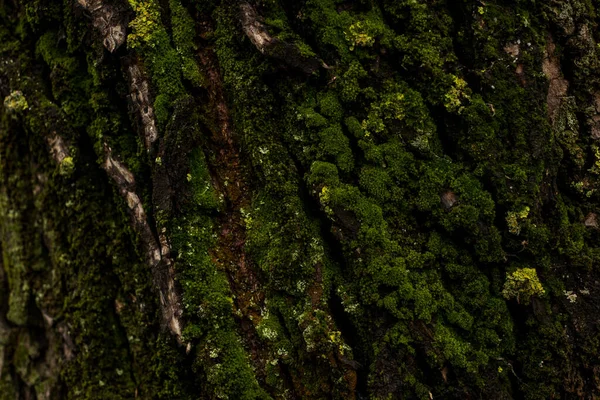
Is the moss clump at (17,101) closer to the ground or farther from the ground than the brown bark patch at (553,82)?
farther from the ground

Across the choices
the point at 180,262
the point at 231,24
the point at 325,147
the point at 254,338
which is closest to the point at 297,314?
the point at 254,338

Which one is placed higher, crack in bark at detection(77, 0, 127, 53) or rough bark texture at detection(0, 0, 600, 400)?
crack in bark at detection(77, 0, 127, 53)

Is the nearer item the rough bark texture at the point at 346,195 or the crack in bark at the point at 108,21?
the rough bark texture at the point at 346,195

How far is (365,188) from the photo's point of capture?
11.6 ft

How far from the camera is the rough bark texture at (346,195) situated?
347 centimetres

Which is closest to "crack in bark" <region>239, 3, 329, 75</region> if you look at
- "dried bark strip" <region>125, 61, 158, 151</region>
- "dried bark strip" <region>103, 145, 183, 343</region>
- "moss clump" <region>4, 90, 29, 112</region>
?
"dried bark strip" <region>125, 61, 158, 151</region>

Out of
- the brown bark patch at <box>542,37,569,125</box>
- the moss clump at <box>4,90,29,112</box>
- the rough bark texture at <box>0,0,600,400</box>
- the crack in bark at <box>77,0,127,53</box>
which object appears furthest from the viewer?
the moss clump at <box>4,90,29,112</box>

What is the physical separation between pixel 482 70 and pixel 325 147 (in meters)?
1.33

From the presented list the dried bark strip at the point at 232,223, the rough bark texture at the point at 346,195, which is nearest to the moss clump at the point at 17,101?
the rough bark texture at the point at 346,195

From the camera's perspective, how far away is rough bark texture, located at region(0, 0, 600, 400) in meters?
3.47

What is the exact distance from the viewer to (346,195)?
3.48 metres

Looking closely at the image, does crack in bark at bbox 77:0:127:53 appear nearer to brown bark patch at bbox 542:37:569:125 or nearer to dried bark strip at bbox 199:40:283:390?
dried bark strip at bbox 199:40:283:390

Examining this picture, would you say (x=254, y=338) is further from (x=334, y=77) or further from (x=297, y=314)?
(x=334, y=77)

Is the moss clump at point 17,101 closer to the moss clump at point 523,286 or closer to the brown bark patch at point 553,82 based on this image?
the moss clump at point 523,286
